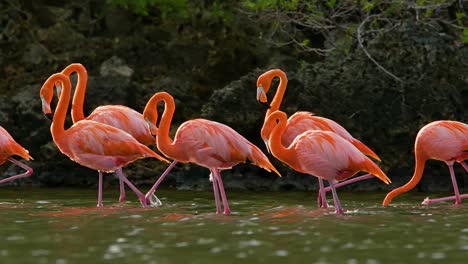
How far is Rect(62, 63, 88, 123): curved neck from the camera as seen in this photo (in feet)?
33.3

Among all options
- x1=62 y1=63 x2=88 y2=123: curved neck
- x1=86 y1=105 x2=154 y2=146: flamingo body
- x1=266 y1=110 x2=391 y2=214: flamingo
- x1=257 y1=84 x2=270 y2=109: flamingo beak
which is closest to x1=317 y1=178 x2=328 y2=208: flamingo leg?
x1=266 y1=110 x2=391 y2=214: flamingo

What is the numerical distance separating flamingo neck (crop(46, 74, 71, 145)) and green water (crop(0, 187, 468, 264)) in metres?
0.69

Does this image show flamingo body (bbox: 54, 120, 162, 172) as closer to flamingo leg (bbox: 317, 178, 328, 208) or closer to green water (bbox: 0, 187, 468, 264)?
green water (bbox: 0, 187, 468, 264)

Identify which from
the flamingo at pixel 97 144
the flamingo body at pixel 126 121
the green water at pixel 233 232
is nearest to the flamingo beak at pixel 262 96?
the green water at pixel 233 232

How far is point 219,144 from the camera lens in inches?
340

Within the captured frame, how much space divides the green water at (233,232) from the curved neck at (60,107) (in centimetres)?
71

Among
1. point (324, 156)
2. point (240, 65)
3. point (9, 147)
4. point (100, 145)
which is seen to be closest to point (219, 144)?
point (324, 156)

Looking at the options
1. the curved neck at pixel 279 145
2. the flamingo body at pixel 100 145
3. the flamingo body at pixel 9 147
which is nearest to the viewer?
the curved neck at pixel 279 145

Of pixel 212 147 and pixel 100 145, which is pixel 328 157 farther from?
pixel 100 145

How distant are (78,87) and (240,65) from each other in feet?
11.8

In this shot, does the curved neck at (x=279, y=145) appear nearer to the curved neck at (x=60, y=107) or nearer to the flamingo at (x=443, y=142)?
the flamingo at (x=443, y=142)

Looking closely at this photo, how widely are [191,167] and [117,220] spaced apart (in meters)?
3.41

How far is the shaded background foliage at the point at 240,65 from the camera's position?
11234 millimetres

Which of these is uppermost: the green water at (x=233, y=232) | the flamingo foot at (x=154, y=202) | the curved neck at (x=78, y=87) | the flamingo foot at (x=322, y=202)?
the curved neck at (x=78, y=87)
